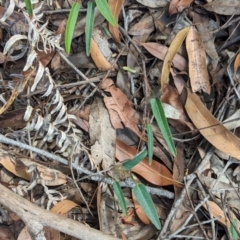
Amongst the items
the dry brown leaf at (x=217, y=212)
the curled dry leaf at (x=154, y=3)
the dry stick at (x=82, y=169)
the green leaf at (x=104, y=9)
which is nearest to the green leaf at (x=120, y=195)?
the dry stick at (x=82, y=169)

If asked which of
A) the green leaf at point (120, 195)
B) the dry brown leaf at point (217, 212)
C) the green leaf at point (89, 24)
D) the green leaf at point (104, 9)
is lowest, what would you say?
the dry brown leaf at point (217, 212)

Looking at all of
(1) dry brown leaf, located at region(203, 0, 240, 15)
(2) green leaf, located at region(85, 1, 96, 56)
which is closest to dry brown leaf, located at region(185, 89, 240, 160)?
(1) dry brown leaf, located at region(203, 0, 240, 15)

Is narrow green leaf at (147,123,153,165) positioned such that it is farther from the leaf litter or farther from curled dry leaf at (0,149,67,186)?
curled dry leaf at (0,149,67,186)

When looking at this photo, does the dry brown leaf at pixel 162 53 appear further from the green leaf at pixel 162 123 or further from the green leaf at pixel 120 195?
the green leaf at pixel 120 195

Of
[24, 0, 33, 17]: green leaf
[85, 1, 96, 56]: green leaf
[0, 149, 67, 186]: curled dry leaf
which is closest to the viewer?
[24, 0, 33, 17]: green leaf

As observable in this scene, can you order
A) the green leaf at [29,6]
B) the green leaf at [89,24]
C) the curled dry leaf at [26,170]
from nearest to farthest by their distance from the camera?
1. the green leaf at [29,6]
2. the green leaf at [89,24]
3. the curled dry leaf at [26,170]

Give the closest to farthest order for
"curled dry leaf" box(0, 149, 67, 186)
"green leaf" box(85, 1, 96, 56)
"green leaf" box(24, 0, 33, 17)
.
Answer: "green leaf" box(24, 0, 33, 17) < "green leaf" box(85, 1, 96, 56) < "curled dry leaf" box(0, 149, 67, 186)

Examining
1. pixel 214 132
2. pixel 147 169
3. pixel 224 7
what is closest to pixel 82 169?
pixel 147 169
